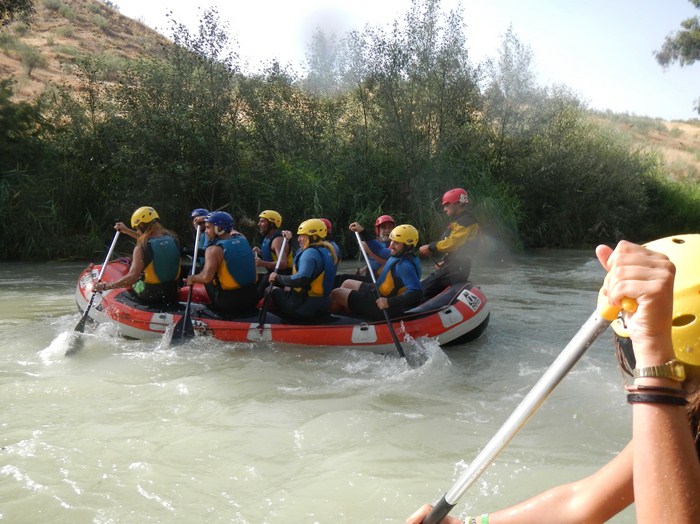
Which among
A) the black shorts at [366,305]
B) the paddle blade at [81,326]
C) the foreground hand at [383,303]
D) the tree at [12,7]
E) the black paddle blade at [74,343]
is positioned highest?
the tree at [12,7]

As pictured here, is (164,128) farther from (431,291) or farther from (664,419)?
(664,419)

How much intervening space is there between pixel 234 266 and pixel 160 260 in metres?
0.88

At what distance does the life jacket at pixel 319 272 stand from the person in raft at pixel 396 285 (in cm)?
46

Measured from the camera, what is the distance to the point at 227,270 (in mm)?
6676

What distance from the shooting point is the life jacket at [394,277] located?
21.5 ft

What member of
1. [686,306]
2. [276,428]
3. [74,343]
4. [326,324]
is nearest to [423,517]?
[686,306]

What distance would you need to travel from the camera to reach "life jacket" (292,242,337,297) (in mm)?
6527

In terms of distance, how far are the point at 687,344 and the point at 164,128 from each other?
531 inches

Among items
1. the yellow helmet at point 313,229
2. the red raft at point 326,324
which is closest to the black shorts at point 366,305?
the red raft at point 326,324

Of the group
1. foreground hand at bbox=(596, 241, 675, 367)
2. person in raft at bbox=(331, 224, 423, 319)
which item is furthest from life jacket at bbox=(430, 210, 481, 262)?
foreground hand at bbox=(596, 241, 675, 367)

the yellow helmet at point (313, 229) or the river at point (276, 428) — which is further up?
the yellow helmet at point (313, 229)

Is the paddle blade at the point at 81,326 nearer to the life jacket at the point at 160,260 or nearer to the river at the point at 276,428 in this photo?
the river at the point at 276,428

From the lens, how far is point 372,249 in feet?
27.1

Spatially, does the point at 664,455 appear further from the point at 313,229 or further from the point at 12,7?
the point at 12,7
